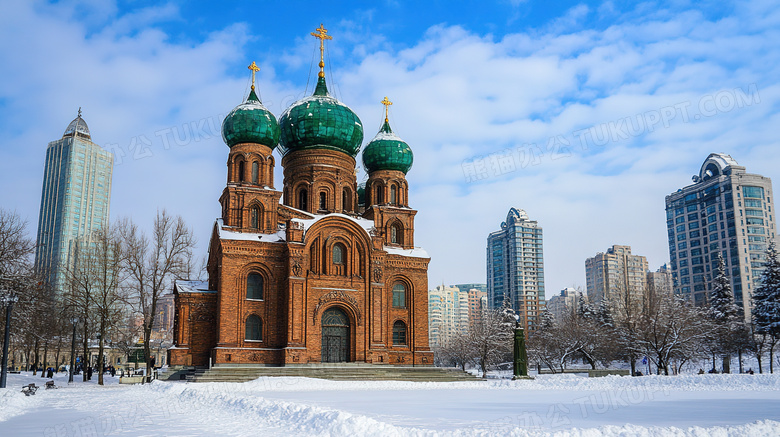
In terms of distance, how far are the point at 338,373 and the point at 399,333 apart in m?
5.80

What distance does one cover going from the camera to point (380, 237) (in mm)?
34188

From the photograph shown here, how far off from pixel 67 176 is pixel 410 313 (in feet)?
347

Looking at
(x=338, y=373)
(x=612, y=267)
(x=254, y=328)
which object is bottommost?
(x=338, y=373)

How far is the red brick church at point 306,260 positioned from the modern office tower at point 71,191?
9454 cm

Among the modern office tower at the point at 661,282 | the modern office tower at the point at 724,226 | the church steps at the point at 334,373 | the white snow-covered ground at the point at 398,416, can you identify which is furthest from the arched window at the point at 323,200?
the modern office tower at the point at 724,226

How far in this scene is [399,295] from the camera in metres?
35.5

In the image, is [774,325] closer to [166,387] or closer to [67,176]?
[166,387]

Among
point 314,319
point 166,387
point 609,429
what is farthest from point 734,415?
point 314,319

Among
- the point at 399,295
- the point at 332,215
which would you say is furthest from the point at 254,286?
the point at 399,295

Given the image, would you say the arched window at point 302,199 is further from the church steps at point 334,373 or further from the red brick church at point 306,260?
the church steps at point 334,373

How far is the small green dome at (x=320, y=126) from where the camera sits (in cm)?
3616

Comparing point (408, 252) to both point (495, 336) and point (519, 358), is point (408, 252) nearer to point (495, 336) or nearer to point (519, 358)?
point (519, 358)

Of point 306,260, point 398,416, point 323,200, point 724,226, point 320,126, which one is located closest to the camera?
point 398,416

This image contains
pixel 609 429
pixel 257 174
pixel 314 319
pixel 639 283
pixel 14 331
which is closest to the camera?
pixel 609 429
